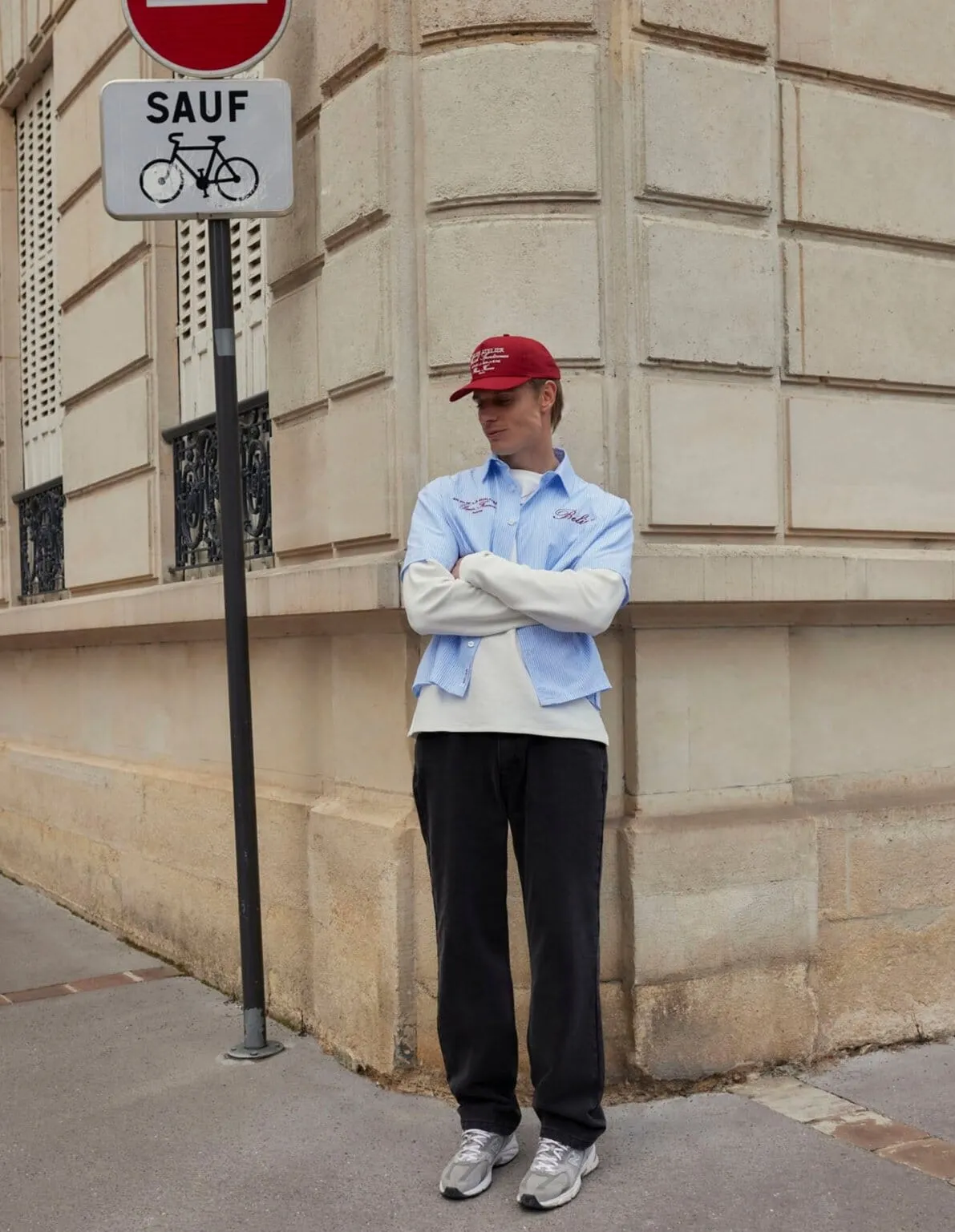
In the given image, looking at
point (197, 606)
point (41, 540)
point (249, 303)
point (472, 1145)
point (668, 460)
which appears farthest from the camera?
point (41, 540)

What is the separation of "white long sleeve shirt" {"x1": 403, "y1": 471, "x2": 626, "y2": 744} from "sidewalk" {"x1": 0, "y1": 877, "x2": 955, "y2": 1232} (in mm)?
1193

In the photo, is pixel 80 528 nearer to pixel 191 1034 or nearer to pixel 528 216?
pixel 191 1034

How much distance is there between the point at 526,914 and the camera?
3904 mm

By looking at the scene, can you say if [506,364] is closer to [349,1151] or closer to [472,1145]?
[472,1145]

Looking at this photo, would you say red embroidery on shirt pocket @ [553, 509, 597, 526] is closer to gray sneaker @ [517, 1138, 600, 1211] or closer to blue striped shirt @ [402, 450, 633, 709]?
blue striped shirt @ [402, 450, 633, 709]

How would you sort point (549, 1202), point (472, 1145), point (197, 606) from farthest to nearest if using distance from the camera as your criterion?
point (197, 606)
point (472, 1145)
point (549, 1202)

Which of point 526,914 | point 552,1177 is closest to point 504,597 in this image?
point 526,914

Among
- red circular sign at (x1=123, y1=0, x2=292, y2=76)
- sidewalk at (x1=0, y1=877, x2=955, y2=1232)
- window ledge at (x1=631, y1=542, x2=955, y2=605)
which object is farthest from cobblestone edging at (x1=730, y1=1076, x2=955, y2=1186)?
red circular sign at (x1=123, y1=0, x2=292, y2=76)

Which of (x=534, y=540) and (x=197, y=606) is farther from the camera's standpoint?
(x=197, y=606)

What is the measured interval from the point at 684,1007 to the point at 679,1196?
928 mm

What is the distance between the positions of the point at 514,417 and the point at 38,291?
586 centimetres

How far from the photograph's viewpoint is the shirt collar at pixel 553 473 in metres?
4.00

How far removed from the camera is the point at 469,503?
4.05 m

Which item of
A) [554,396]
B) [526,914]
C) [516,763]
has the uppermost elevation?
[554,396]
